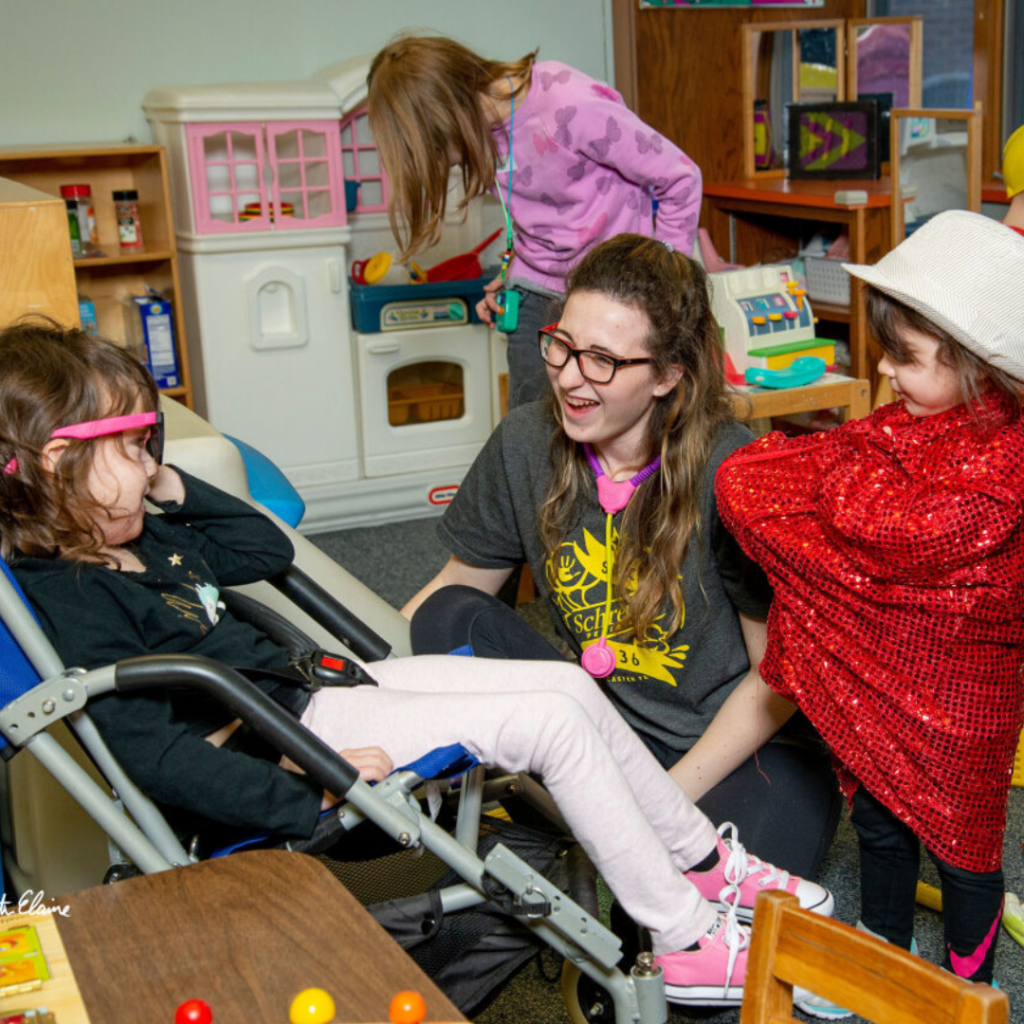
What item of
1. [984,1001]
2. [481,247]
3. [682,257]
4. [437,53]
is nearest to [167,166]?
[481,247]

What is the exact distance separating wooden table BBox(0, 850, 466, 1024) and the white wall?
3.02 metres

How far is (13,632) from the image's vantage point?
3.87 feet

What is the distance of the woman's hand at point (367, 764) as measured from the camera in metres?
1.26

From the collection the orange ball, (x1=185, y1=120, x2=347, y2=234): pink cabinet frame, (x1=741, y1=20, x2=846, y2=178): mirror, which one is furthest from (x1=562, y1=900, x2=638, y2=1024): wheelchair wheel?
(x1=741, y1=20, x2=846, y2=178): mirror

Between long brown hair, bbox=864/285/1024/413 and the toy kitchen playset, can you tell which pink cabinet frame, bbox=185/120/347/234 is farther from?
long brown hair, bbox=864/285/1024/413

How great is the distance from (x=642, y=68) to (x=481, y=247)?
899 millimetres

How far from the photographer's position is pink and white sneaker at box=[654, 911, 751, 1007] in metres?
1.34

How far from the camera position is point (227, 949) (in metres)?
0.88

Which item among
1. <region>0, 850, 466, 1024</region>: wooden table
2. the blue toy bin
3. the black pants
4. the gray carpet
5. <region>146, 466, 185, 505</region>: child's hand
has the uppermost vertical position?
the blue toy bin

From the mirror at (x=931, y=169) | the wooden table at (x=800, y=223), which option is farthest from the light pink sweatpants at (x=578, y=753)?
the mirror at (x=931, y=169)

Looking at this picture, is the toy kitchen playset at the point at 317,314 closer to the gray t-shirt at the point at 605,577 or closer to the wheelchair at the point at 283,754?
the gray t-shirt at the point at 605,577

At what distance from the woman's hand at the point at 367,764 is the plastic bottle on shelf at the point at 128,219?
8.22ft

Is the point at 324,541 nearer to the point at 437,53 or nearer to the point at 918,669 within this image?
the point at 437,53

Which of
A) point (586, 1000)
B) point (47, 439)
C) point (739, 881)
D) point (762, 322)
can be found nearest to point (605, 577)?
point (739, 881)
